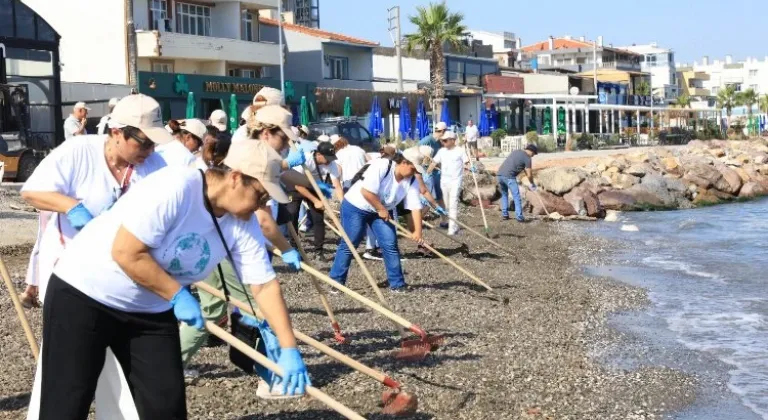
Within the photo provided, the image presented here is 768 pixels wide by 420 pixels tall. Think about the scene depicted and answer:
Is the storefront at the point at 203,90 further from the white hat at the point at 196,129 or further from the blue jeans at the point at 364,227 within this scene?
the white hat at the point at 196,129

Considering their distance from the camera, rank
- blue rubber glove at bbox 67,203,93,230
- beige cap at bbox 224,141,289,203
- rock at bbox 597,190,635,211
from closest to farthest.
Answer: beige cap at bbox 224,141,289,203 → blue rubber glove at bbox 67,203,93,230 → rock at bbox 597,190,635,211

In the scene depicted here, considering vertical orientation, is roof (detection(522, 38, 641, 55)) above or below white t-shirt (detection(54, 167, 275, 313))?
above

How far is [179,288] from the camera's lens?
438 centimetres

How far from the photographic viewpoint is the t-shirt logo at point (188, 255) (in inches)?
171

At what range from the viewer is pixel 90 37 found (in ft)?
133

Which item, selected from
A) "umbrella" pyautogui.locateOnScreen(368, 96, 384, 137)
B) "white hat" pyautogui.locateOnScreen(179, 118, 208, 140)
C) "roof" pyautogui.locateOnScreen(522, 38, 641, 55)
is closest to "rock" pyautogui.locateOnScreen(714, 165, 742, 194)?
"umbrella" pyautogui.locateOnScreen(368, 96, 384, 137)

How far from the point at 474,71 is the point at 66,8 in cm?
3191

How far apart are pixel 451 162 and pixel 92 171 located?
1275cm

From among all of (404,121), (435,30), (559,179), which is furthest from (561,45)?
(559,179)

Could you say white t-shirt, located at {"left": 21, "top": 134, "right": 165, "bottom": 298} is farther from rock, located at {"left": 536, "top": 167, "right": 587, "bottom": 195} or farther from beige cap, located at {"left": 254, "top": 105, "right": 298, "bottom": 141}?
rock, located at {"left": 536, "top": 167, "right": 587, "bottom": 195}

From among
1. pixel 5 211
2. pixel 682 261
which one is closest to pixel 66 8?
pixel 5 211

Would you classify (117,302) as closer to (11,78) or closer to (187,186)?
(187,186)

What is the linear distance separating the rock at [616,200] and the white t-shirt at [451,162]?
1218 centimetres

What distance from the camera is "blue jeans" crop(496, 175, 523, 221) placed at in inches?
877
